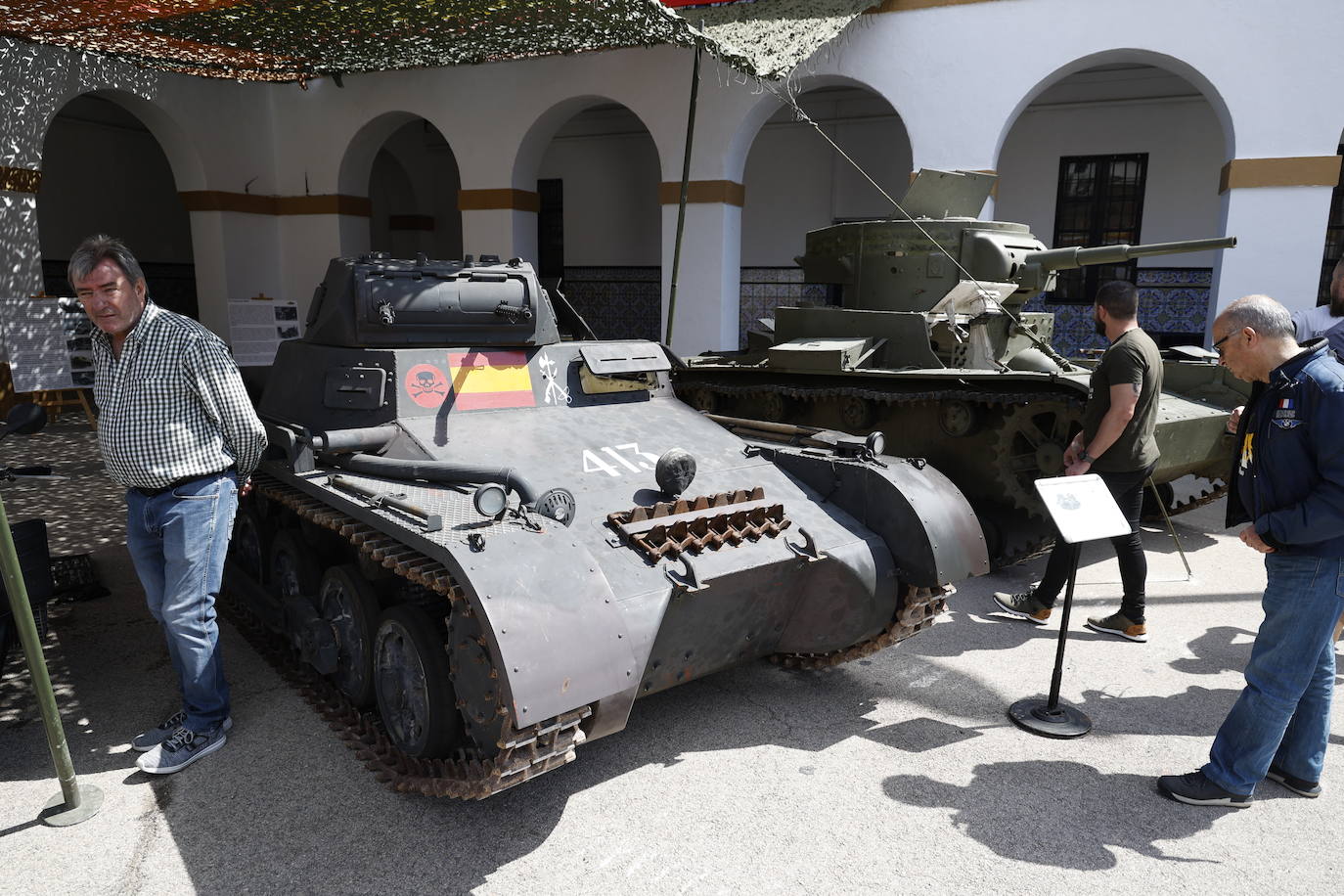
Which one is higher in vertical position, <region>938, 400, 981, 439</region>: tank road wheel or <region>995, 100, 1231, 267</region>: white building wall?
<region>995, 100, 1231, 267</region>: white building wall

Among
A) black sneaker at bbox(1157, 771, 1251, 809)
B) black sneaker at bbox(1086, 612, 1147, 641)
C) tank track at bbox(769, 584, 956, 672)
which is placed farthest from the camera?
black sneaker at bbox(1086, 612, 1147, 641)

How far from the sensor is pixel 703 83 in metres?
11.1

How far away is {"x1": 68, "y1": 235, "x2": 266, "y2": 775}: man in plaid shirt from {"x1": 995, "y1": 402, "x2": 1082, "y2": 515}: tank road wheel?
485cm

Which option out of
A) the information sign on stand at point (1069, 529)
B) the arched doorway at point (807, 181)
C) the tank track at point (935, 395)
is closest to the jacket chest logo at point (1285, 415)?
the information sign on stand at point (1069, 529)

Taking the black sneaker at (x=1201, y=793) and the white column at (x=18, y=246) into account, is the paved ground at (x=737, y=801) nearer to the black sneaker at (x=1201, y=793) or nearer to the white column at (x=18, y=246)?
the black sneaker at (x=1201, y=793)

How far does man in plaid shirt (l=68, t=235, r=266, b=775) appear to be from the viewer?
3.50 meters

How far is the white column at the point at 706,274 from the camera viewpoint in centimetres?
1133

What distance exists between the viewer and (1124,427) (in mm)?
4832

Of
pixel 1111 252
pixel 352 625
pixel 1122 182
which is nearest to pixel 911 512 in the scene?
pixel 352 625

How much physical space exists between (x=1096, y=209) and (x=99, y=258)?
13261 mm

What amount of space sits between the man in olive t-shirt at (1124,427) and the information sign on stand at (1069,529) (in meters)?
0.76

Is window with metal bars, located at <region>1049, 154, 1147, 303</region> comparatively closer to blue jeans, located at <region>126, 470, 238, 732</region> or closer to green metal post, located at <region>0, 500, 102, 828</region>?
blue jeans, located at <region>126, 470, 238, 732</region>

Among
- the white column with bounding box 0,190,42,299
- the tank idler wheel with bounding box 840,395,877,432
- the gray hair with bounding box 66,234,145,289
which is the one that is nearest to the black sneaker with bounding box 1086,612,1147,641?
the tank idler wheel with bounding box 840,395,877,432

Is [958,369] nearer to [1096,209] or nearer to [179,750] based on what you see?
[179,750]
